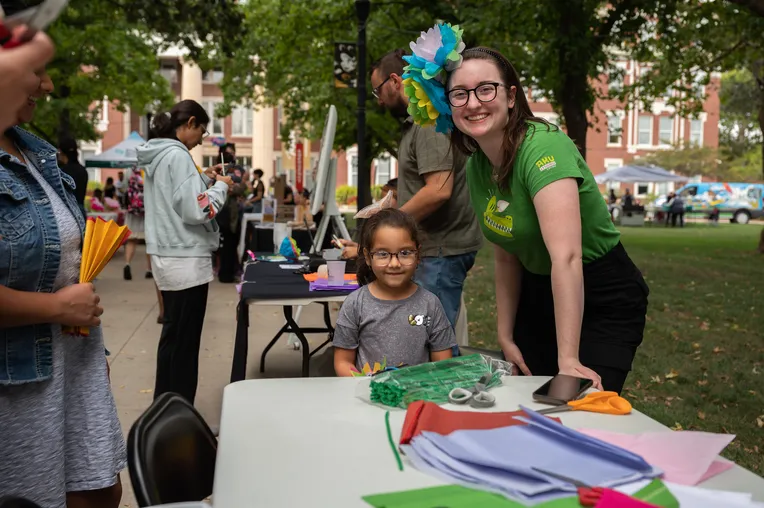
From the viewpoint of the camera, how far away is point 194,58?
559 inches

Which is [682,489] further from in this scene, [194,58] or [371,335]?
[194,58]

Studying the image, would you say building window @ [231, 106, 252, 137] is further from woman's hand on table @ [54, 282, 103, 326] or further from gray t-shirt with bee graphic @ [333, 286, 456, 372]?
woman's hand on table @ [54, 282, 103, 326]

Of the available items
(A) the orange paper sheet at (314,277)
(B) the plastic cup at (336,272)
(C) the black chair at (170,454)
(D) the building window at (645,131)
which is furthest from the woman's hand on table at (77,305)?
(D) the building window at (645,131)

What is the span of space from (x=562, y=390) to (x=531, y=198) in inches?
24.8

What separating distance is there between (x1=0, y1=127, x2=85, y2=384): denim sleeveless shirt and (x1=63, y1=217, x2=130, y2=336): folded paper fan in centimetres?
11

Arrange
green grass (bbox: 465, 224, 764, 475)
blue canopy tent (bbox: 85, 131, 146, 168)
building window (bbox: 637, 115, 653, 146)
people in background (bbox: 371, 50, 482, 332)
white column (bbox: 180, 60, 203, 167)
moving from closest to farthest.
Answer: people in background (bbox: 371, 50, 482, 332)
green grass (bbox: 465, 224, 764, 475)
blue canopy tent (bbox: 85, 131, 146, 168)
white column (bbox: 180, 60, 203, 167)
building window (bbox: 637, 115, 653, 146)

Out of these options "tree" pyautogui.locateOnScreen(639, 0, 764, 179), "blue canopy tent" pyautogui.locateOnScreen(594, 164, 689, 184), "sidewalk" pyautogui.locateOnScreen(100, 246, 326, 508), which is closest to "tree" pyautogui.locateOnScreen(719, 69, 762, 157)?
"blue canopy tent" pyautogui.locateOnScreen(594, 164, 689, 184)

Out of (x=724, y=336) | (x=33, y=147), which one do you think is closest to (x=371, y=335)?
(x=33, y=147)

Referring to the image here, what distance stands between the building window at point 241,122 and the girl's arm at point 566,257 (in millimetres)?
54722

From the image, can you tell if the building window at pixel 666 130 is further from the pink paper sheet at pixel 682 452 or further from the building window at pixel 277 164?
the pink paper sheet at pixel 682 452

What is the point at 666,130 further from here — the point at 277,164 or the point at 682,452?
the point at 682,452

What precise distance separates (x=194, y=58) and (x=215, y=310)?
591 centimetres

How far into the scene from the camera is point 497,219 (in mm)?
2588

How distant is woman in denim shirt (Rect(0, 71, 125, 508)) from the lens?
2.04 meters
